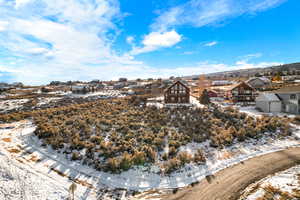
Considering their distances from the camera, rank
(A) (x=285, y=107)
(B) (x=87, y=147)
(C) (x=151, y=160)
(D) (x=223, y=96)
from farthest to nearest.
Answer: (D) (x=223, y=96)
(A) (x=285, y=107)
(B) (x=87, y=147)
(C) (x=151, y=160)

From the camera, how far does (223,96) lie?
45.1m

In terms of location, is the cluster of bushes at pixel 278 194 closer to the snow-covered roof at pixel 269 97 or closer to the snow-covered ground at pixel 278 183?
the snow-covered ground at pixel 278 183

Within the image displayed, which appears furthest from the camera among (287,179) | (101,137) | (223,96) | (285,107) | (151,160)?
(223,96)

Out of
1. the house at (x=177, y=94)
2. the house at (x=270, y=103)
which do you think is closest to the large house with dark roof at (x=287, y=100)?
the house at (x=270, y=103)

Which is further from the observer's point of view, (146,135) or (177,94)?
(177,94)

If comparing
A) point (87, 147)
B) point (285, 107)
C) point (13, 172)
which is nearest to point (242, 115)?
point (285, 107)

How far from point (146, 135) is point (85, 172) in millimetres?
7639

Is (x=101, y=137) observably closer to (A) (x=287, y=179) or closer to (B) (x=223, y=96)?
(A) (x=287, y=179)

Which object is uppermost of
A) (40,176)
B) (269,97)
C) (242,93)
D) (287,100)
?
(242,93)

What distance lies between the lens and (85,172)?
12898mm

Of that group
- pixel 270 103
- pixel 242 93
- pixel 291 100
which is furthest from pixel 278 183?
pixel 242 93

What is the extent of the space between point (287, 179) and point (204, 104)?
24.5 m

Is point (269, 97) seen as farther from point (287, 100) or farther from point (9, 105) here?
point (9, 105)

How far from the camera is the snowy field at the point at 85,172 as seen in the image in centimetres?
1069
